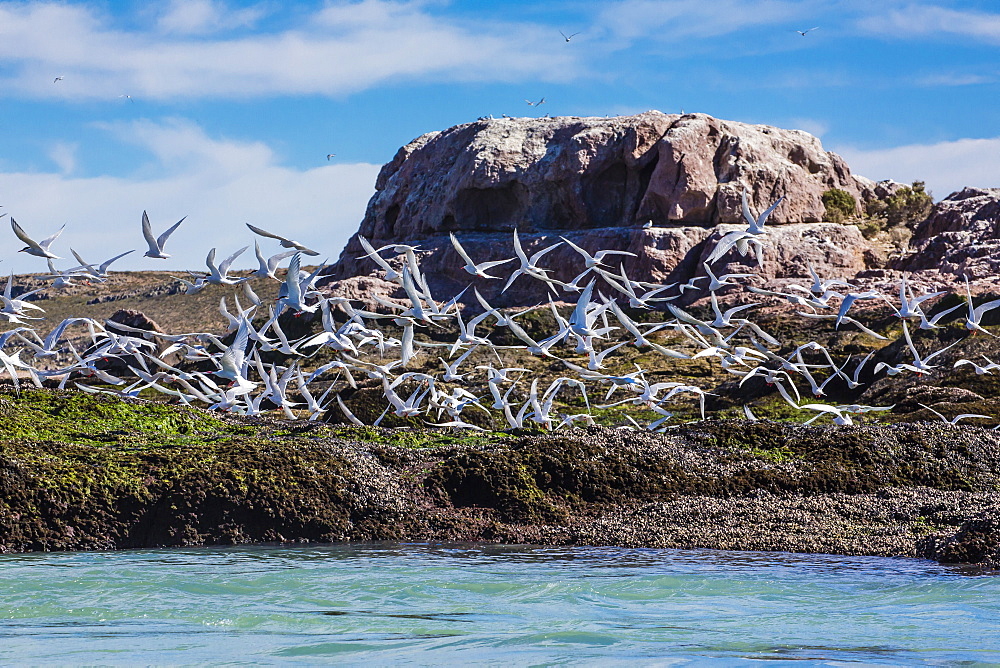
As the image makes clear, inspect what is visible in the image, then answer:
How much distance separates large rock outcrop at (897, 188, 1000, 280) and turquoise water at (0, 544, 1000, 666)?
40308 mm

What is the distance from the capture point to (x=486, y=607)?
8.97 metres

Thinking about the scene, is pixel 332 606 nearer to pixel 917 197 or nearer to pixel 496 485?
pixel 496 485

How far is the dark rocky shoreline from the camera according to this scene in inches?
445

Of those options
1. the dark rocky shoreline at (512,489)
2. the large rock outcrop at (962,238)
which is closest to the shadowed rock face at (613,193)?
the large rock outcrop at (962,238)

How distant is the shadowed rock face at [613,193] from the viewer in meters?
56.6

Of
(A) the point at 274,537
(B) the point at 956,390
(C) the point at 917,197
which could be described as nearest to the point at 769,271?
(C) the point at 917,197

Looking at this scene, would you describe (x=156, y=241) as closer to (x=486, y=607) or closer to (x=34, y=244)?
(x=34, y=244)

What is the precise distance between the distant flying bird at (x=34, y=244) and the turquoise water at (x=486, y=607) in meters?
3.93

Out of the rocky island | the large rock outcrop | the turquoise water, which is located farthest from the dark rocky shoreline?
the large rock outcrop

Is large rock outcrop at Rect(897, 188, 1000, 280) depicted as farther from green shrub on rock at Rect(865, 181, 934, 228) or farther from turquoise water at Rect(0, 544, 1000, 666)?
turquoise water at Rect(0, 544, 1000, 666)

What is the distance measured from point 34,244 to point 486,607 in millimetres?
7356

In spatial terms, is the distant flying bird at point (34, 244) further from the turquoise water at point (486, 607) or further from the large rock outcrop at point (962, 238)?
the large rock outcrop at point (962, 238)

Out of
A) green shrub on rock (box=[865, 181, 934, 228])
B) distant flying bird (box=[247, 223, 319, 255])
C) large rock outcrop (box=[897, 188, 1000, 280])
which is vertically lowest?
distant flying bird (box=[247, 223, 319, 255])

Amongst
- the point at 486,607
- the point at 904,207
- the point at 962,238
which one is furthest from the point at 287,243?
the point at 904,207
